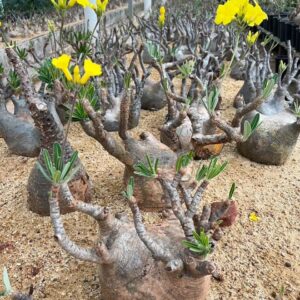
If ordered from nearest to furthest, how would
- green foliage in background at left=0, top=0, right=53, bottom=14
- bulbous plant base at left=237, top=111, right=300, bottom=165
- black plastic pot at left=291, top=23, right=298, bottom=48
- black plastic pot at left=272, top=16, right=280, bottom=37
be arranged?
bulbous plant base at left=237, top=111, right=300, bottom=165
black plastic pot at left=291, top=23, right=298, bottom=48
black plastic pot at left=272, top=16, right=280, bottom=37
green foliage in background at left=0, top=0, right=53, bottom=14

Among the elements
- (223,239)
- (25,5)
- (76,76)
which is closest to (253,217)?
(223,239)

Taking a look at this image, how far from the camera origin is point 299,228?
1.66 metres

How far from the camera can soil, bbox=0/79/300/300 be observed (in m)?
1.34

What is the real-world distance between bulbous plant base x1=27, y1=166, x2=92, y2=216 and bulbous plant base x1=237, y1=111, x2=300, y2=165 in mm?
946

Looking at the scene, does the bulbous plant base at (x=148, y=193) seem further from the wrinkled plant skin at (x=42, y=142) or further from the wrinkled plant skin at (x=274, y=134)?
the wrinkled plant skin at (x=274, y=134)

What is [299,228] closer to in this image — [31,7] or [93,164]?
[93,164]

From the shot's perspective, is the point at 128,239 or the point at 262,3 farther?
the point at 262,3

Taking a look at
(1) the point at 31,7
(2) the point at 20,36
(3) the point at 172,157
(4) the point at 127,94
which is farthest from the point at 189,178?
(1) the point at 31,7

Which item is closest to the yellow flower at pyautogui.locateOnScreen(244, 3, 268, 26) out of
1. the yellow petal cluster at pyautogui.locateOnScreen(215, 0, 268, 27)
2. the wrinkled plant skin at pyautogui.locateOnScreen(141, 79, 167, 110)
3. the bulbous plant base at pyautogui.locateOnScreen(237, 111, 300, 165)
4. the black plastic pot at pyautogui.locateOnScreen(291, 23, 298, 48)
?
the yellow petal cluster at pyautogui.locateOnScreen(215, 0, 268, 27)

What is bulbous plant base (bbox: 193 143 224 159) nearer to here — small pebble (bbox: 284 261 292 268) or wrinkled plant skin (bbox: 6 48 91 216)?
wrinkled plant skin (bbox: 6 48 91 216)

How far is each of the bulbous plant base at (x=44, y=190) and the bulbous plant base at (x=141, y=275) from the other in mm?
507

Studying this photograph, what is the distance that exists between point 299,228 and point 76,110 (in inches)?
40.2

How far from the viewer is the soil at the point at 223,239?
1343mm

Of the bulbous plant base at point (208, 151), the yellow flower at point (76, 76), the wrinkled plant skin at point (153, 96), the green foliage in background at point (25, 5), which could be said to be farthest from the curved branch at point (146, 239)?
the green foliage in background at point (25, 5)
